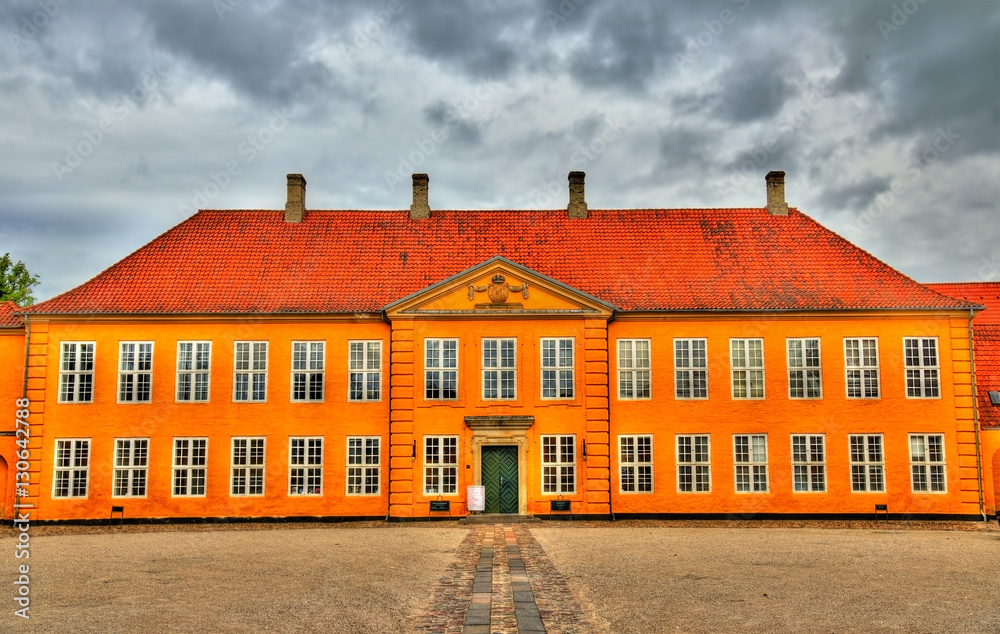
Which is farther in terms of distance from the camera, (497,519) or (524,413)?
(524,413)

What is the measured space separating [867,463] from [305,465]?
1833cm

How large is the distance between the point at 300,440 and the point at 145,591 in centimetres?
1503

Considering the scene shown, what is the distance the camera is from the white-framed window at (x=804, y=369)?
29.2m

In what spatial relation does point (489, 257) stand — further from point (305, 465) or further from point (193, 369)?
point (193, 369)

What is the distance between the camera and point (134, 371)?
29.2 meters

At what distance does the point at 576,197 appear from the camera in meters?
33.9

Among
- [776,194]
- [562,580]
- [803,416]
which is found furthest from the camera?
[776,194]

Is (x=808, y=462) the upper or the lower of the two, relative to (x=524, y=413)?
lower

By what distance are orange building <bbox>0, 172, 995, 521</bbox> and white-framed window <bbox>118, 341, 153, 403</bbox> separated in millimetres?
69

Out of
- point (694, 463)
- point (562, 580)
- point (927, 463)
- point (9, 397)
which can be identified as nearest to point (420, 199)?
point (694, 463)

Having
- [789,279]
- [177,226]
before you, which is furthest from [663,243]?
[177,226]

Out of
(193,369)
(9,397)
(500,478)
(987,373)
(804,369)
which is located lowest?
(500,478)

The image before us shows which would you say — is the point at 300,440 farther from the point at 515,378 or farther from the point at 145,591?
the point at 145,591

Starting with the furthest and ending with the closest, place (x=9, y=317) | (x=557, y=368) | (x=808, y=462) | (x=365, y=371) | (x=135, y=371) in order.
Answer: (x=9, y=317), (x=365, y=371), (x=135, y=371), (x=557, y=368), (x=808, y=462)
